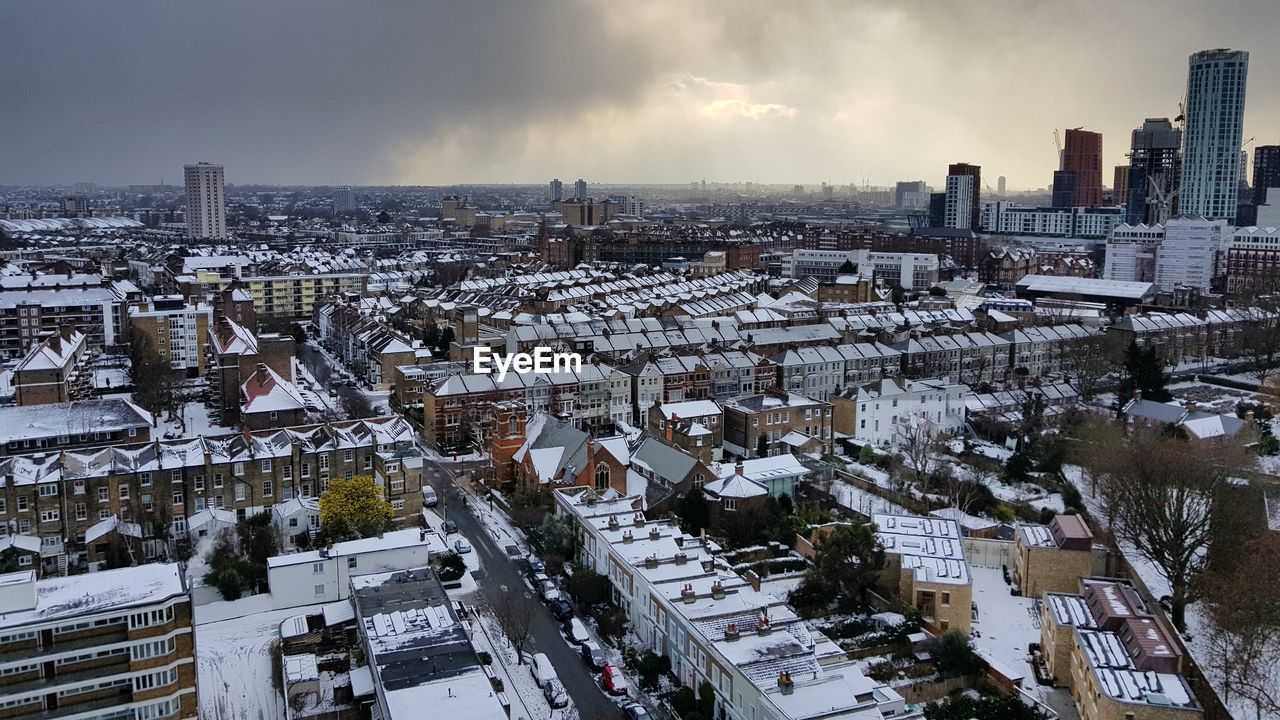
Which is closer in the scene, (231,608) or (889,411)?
(231,608)

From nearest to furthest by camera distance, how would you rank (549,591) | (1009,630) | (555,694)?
(555,694) → (1009,630) → (549,591)

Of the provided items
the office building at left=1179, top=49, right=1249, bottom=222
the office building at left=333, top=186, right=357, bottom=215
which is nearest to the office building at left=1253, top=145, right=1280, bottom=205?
the office building at left=1179, top=49, right=1249, bottom=222

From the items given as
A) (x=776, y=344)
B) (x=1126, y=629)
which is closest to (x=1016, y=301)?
(x=776, y=344)

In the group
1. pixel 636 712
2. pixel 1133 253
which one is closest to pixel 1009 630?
pixel 636 712

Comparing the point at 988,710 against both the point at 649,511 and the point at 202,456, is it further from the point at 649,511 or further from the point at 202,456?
the point at 202,456

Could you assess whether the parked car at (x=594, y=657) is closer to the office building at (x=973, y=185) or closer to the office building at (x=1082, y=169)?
the office building at (x=973, y=185)

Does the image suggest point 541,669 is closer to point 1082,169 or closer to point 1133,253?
point 1133,253
